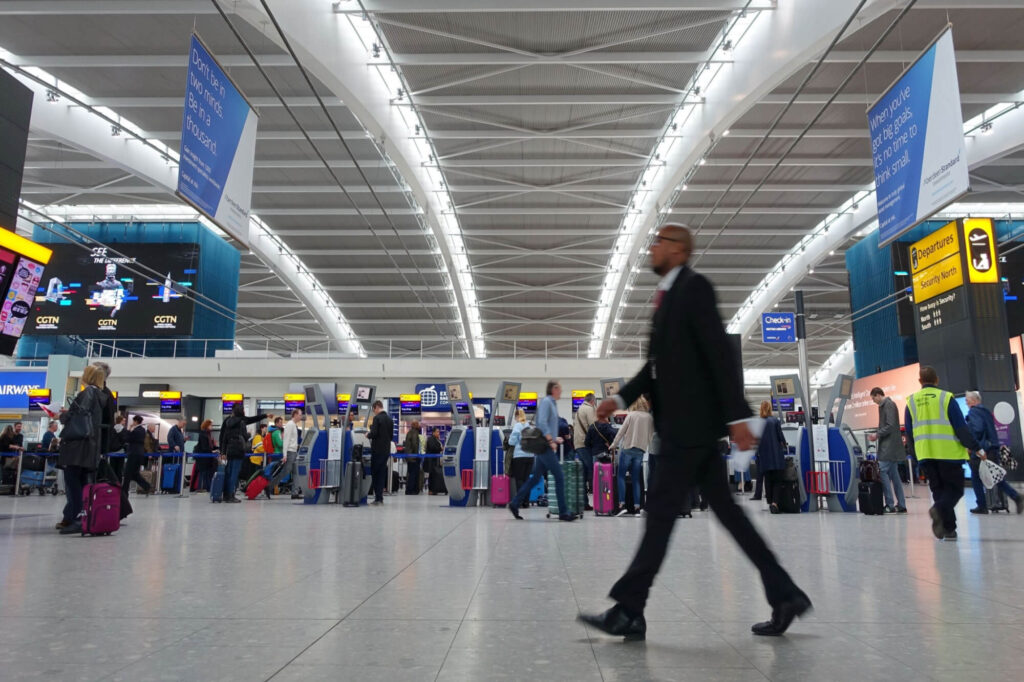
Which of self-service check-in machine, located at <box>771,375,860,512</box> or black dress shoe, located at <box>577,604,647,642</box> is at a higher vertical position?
self-service check-in machine, located at <box>771,375,860,512</box>

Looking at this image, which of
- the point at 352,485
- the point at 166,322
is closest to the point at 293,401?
the point at 166,322

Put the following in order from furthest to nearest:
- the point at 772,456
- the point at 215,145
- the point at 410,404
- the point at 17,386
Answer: the point at 410,404
the point at 17,386
the point at 772,456
the point at 215,145

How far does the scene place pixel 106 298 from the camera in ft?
75.2

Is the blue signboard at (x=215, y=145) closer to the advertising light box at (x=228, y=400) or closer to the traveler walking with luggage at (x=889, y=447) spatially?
the traveler walking with luggage at (x=889, y=447)

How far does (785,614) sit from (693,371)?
92cm

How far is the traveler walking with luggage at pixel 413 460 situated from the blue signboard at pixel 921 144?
1110cm

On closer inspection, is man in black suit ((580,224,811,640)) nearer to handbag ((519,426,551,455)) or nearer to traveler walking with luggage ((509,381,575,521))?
handbag ((519,426,551,455))

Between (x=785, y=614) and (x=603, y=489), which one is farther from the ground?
(x=603, y=489)

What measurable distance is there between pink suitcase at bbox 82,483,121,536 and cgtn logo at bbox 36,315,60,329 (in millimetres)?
19045

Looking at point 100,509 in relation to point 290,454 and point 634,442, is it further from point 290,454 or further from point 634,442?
point 290,454

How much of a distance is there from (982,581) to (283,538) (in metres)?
4.95

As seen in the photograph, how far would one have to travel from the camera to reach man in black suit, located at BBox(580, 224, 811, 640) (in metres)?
2.61

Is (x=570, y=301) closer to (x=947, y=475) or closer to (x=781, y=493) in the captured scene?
(x=781, y=493)

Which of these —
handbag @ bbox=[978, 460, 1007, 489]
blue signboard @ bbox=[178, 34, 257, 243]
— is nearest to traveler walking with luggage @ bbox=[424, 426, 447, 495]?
blue signboard @ bbox=[178, 34, 257, 243]
